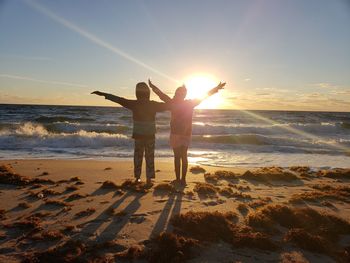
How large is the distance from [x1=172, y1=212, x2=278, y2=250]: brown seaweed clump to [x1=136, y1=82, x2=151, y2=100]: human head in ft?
8.93

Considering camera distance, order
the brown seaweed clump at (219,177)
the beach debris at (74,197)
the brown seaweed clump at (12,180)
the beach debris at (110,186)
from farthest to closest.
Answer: the brown seaweed clump at (219,177) < the brown seaweed clump at (12,180) < the beach debris at (110,186) < the beach debris at (74,197)

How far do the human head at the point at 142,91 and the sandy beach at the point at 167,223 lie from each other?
1.77 m

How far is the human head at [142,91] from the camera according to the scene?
6.47m

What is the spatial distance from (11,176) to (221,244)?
512 cm

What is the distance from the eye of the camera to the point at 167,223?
4.54 metres

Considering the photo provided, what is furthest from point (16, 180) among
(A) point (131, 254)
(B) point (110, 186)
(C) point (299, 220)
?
(C) point (299, 220)

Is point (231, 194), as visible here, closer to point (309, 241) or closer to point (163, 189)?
point (163, 189)

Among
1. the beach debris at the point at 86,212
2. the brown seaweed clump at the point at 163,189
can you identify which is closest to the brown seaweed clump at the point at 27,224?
the beach debris at the point at 86,212

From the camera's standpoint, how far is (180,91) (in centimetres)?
682

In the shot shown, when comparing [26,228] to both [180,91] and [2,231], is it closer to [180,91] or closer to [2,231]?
[2,231]

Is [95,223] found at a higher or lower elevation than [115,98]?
lower

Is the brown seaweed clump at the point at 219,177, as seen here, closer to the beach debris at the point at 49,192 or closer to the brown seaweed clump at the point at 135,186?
the brown seaweed clump at the point at 135,186

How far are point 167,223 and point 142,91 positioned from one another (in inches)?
113

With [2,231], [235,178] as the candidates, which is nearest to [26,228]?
[2,231]
